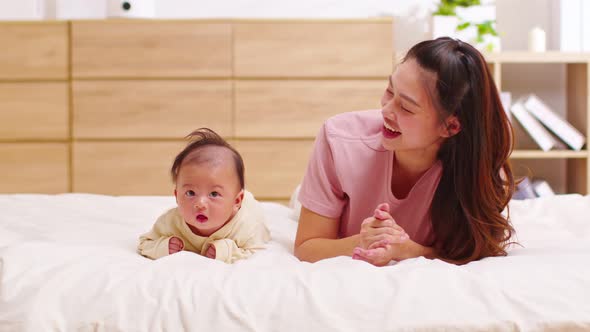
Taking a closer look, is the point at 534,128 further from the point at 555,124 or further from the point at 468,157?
the point at 468,157

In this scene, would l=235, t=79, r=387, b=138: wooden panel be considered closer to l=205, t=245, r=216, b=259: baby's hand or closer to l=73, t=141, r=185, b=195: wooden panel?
l=73, t=141, r=185, b=195: wooden panel

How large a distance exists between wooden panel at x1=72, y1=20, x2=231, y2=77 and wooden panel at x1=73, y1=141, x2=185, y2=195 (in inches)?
15.0

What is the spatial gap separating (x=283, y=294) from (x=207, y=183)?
399 mm

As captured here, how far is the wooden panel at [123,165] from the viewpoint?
388 centimetres

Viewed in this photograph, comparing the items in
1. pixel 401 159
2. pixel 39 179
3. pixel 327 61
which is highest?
pixel 327 61

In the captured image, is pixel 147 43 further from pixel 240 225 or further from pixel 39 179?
pixel 240 225

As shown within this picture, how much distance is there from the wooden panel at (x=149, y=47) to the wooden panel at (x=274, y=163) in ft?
1.41

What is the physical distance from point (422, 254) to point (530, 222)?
0.65m

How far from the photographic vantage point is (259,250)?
1569mm

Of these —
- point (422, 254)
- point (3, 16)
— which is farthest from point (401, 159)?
point (3, 16)

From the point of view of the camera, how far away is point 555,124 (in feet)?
13.1

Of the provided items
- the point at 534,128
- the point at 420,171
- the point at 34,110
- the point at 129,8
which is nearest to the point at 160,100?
the point at 129,8

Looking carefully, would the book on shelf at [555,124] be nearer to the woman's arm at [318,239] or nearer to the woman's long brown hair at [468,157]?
the woman's long brown hair at [468,157]

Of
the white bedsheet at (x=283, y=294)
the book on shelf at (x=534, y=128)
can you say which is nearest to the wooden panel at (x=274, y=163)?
the book on shelf at (x=534, y=128)
